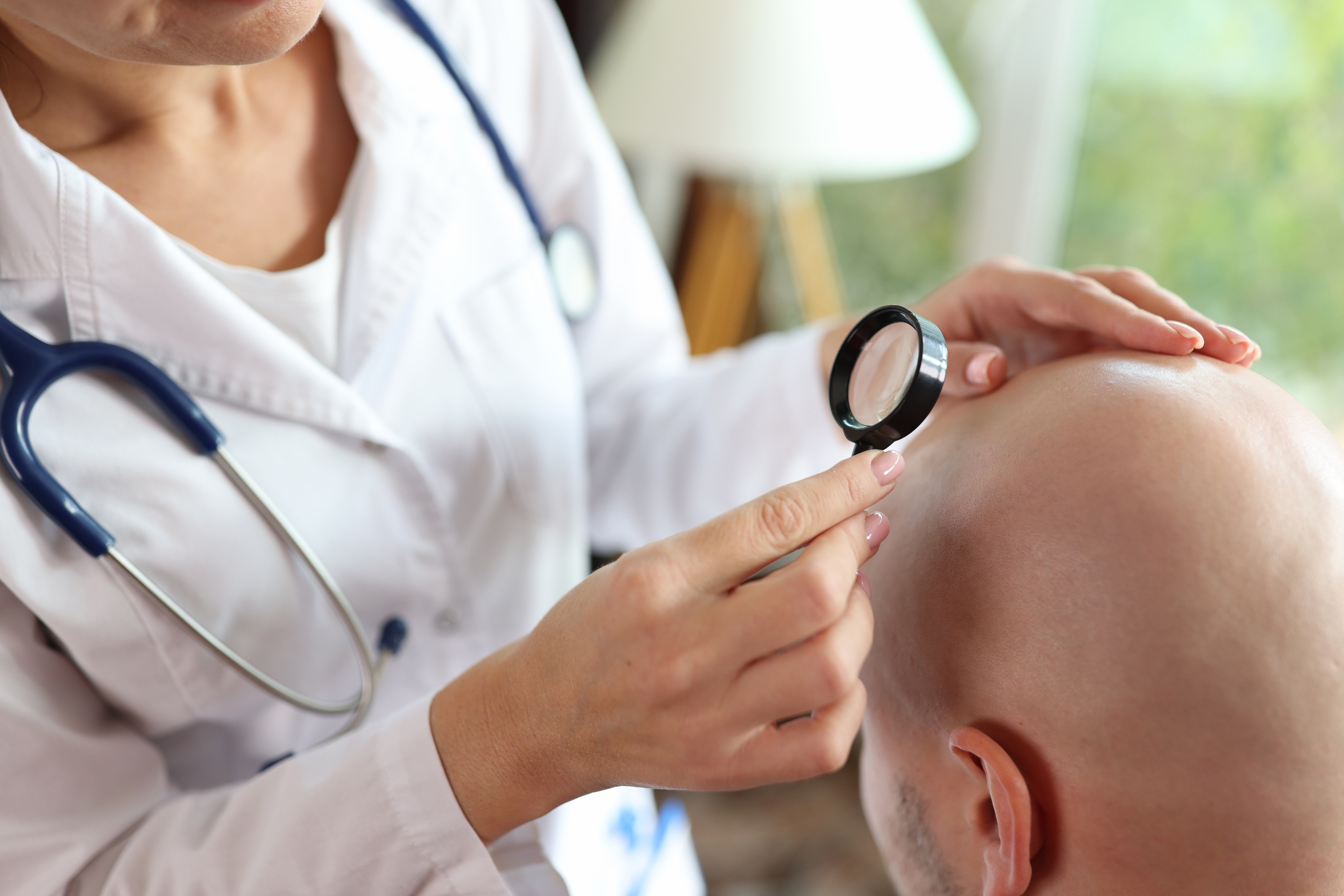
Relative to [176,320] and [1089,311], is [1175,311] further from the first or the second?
[176,320]

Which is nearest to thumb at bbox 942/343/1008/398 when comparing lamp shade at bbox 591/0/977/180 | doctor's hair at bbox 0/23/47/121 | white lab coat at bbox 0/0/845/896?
white lab coat at bbox 0/0/845/896

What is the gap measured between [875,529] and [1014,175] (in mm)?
1777

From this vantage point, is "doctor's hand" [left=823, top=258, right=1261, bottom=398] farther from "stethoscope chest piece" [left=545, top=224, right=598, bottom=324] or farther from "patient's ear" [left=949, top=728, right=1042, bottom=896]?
"stethoscope chest piece" [left=545, top=224, right=598, bottom=324]

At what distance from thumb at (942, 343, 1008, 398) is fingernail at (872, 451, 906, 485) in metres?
0.18

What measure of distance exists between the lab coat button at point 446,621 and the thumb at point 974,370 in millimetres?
481

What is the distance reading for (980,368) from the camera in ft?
2.48

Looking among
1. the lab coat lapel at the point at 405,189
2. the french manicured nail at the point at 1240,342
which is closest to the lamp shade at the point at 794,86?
the lab coat lapel at the point at 405,189

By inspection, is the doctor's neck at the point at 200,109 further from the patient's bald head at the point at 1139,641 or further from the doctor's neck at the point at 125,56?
the patient's bald head at the point at 1139,641

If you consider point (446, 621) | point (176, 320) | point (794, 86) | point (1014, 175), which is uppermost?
point (176, 320)

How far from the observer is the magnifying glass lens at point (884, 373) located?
649 mm

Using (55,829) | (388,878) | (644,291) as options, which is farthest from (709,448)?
(55,829)

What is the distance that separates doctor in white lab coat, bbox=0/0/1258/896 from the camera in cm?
57

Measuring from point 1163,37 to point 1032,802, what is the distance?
179 centimetres

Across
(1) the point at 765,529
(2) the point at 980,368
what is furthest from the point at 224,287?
(2) the point at 980,368
